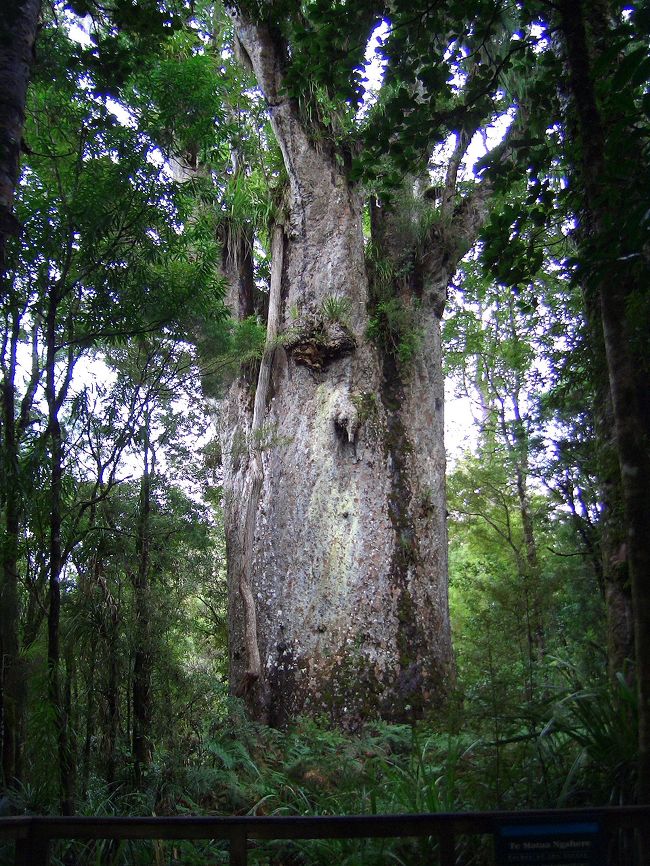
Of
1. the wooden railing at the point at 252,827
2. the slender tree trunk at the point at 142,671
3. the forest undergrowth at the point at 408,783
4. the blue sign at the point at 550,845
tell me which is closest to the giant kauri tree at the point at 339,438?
the slender tree trunk at the point at 142,671

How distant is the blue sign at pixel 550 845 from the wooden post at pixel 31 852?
4.37 feet

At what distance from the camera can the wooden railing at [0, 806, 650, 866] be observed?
1.86 m

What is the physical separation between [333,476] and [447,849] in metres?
5.20

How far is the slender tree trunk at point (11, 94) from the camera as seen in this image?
262 cm

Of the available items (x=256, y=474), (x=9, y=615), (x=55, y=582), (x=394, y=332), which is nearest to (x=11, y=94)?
(x=55, y=582)

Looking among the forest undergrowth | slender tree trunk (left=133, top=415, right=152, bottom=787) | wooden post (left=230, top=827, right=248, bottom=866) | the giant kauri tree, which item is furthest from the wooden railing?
slender tree trunk (left=133, top=415, right=152, bottom=787)

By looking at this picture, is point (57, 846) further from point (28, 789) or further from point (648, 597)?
point (648, 597)

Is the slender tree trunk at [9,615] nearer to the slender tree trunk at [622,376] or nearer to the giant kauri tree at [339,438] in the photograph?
the giant kauri tree at [339,438]

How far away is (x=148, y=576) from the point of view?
7.98 m

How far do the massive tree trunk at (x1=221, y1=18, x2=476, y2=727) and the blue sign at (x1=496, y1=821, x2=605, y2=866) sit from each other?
4.63 meters

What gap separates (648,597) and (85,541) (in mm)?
3944

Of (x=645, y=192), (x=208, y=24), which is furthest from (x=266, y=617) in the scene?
(x=208, y=24)

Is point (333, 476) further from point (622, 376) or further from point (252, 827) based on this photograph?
point (252, 827)

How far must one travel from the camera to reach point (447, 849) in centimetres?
194
